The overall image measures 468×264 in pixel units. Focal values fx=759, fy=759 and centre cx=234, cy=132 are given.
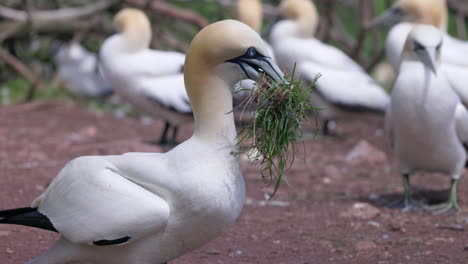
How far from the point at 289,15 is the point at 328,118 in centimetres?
162

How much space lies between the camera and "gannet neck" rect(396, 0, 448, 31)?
801 centimetres

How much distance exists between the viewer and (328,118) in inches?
361

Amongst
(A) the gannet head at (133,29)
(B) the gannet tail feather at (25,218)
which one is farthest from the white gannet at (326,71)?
(B) the gannet tail feather at (25,218)

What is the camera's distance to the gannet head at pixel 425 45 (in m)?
5.55

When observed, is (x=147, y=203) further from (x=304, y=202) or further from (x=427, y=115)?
(x=304, y=202)

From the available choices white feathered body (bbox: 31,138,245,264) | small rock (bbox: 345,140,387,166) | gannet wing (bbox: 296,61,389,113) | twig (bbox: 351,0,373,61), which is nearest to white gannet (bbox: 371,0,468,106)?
gannet wing (bbox: 296,61,389,113)

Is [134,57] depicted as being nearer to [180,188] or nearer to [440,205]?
[440,205]

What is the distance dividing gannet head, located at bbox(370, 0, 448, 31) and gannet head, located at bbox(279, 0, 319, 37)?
1.22m

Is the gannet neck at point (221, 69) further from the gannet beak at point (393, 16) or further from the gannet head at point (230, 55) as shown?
the gannet beak at point (393, 16)

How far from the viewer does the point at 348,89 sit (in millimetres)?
8844

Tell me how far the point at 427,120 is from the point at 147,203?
2890 millimetres

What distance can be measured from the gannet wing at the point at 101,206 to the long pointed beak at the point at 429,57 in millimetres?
2845

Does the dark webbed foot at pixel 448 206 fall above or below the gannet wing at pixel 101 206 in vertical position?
below

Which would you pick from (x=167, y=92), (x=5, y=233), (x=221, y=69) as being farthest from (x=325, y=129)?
(x=221, y=69)
